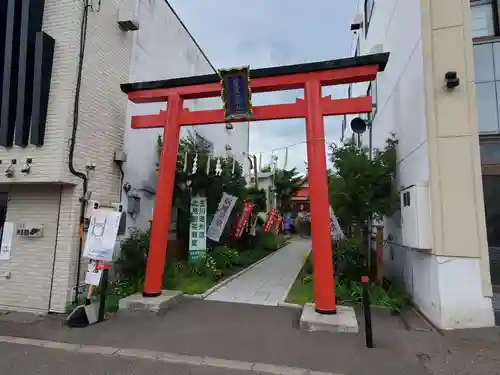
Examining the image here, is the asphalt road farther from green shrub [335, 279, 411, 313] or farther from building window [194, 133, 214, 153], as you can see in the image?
building window [194, 133, 214, 153]

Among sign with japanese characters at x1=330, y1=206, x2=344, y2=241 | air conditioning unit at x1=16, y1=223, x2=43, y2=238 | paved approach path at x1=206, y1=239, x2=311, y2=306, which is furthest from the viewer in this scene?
sign with japanese characters at x1=330, y1=206, x2=344, y2=241

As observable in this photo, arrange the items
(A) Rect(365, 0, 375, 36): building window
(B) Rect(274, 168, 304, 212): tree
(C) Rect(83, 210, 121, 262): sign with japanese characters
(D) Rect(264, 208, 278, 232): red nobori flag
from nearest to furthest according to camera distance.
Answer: (C) Rect(83, 210, 121, 262): sign with japanese characters < (A) Rect(365, 0, 375, 36): building window < (D) Rect(264, 208, 278, 232): red nobori flag < (B) Rect(274, 168, 304, 212): tree

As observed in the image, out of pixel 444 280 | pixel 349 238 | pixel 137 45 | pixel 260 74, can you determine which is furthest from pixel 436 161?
pixel 137 45

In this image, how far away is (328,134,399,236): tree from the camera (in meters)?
7.84

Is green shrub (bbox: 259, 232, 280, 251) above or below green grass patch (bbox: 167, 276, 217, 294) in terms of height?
above

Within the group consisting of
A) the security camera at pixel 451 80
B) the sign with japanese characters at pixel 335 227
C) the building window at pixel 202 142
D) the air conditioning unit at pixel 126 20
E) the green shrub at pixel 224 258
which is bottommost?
the green shrub at pixel 224 258

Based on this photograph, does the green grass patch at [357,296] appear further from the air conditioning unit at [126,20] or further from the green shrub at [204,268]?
the air conditioning unit at [126,20]

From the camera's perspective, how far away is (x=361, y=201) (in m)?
7.93

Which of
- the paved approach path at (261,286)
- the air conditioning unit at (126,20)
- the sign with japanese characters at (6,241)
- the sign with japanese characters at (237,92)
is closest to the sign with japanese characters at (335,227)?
the paved approach path at (261,286)

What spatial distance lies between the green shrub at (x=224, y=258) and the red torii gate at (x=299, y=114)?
437 cm

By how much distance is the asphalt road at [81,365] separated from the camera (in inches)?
169

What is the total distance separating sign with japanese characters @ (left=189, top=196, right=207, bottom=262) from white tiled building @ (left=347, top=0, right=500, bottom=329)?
6.16 metres

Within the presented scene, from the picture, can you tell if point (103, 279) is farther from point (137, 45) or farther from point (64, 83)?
point (137, 45)

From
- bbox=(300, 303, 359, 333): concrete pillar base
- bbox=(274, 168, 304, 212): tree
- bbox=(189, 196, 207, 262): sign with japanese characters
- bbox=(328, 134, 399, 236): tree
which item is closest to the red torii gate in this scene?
bbox=(300, 303, 359, 333): concrete pillar base
